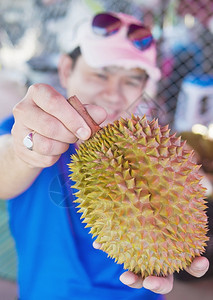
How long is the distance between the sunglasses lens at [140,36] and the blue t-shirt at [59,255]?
60 cm

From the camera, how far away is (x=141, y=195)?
557 mm

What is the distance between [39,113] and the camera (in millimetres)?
546

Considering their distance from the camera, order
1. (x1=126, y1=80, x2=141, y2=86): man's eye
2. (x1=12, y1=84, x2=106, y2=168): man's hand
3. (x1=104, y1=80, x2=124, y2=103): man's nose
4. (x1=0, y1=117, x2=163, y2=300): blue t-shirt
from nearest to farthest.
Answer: (x1=12, y1=84, x2=106, y2=168): man's hand, (x1=0, y1=117, x2=163, y2=300): blue t-shirt, (x1=104, y1=80, x2=124, y2=103): man's nose, (x1=126, y1=80, x2=141, y2=86): man's eye

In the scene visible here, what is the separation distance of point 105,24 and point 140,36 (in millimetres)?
144

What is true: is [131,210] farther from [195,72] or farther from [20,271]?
[195,72]

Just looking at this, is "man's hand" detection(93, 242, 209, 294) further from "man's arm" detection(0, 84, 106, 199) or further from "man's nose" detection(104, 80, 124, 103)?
"man's nose" detection(104, 80, 124, 103)

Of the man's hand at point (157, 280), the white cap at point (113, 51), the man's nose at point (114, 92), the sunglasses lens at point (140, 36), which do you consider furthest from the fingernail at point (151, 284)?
the sunglasses lens at point (140, 36)

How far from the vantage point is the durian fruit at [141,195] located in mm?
557

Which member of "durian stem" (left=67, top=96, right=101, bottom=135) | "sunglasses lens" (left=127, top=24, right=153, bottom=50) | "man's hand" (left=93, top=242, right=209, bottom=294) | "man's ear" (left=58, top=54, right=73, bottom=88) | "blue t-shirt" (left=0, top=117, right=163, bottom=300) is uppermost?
"durian stem" (left=67, top=96, right=101, bottom=135)

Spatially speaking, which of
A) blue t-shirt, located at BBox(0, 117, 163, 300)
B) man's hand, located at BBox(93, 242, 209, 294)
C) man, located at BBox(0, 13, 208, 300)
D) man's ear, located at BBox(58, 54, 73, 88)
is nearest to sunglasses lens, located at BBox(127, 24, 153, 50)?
man, located at BBox(0, 13, 208, 300)

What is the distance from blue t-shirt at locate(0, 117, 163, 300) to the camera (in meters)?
0.94

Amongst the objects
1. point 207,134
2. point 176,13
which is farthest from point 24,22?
point 207,134

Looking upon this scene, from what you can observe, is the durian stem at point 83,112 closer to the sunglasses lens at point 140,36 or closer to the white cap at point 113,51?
the white cap at point 113,51

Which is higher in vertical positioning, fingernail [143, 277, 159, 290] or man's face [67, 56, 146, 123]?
fingernail [143, 277, 159, 290]
